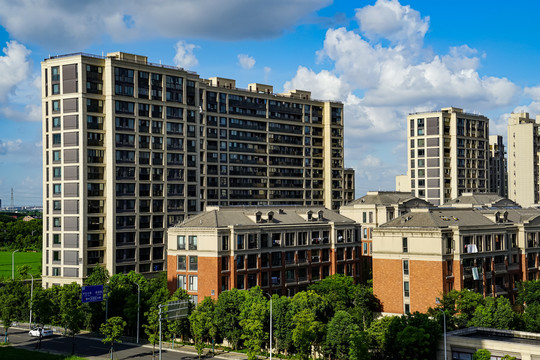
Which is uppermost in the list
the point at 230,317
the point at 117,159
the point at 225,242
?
the point at 117,159

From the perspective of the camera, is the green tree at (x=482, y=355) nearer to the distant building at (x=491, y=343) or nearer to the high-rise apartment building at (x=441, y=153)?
the distant building at (x=491, y=343)

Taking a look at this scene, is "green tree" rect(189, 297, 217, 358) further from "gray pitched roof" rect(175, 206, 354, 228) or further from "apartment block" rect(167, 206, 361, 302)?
"gray pitched roof" rect(175, 206, 354, 228)

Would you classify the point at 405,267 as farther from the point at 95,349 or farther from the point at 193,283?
the point at 95,349

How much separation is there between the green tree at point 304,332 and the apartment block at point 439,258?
70.6 feet

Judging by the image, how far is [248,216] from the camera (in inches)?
4432

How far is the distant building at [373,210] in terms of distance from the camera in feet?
452

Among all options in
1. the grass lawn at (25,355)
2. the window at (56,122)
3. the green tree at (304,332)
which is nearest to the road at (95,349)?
the grass lawn at (25,355)

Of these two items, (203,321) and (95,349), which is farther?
(95,349)

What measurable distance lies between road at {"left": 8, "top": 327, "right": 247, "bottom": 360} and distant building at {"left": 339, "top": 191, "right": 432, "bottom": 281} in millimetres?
55140

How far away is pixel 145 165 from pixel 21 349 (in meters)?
50.5

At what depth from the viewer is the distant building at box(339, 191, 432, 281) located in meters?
138

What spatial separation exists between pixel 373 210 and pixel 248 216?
3819 cm

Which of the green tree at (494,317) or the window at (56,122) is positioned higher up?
the window at (56,122)

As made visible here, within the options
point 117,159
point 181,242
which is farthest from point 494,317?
point 117,159
